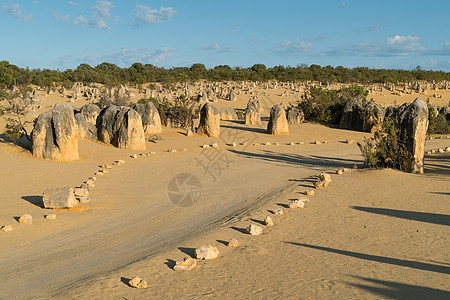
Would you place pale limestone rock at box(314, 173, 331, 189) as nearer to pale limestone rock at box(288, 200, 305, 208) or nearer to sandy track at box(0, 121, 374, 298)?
sandy track at box(0, 121, 374, 298)

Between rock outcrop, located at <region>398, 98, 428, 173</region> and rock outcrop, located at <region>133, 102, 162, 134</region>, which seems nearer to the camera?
rock outcrop, located at <region>398, 98, 428, 173</region>

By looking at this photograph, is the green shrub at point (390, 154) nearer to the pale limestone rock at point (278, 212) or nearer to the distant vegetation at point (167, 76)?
the pale limestone rock at point (278, 212)

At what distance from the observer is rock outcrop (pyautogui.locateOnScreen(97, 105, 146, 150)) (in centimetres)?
1633

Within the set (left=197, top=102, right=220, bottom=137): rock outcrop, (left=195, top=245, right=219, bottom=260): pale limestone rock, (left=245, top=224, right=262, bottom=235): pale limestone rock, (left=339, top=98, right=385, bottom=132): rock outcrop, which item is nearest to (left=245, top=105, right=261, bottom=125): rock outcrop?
(left=197, top=102, right=220, bottom=137): rock outcrop

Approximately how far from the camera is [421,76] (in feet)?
201

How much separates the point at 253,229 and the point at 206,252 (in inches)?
50.5

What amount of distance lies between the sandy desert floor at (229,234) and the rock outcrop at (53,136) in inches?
18.7

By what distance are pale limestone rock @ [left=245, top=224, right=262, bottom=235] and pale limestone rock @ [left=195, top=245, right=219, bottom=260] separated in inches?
42.5

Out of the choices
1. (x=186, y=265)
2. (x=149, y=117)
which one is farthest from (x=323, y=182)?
(x=149, y=117)

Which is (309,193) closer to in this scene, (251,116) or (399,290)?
(399,290)

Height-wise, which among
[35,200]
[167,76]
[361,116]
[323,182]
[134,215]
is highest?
[167,76]

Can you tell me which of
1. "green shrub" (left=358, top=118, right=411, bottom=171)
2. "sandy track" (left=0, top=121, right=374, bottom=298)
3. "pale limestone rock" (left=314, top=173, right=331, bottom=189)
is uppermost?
"green shrub" (left=358, top=118, right=411, bottom=171)

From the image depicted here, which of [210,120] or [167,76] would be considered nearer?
[210,120]

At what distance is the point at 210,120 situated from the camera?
65.7ft
